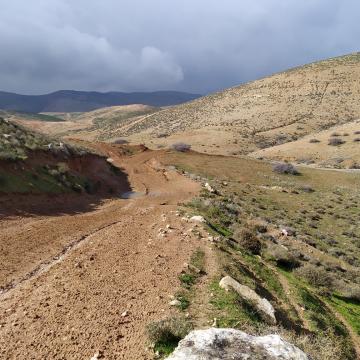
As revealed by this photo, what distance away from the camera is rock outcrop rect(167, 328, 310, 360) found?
23.2 feet

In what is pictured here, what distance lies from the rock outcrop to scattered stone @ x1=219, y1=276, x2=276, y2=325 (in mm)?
3979

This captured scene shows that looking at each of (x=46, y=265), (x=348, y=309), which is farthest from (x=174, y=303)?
(x=348, y=309)

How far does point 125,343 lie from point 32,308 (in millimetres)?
2700

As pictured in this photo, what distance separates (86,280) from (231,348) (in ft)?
18.8

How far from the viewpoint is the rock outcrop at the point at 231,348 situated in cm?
707

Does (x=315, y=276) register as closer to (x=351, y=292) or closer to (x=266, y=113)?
(x=351, y=292)

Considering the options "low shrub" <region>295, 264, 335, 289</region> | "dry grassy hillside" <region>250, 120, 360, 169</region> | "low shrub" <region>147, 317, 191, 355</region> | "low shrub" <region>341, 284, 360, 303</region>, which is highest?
"low shrub" <region>147, 317, 191, 355</region>

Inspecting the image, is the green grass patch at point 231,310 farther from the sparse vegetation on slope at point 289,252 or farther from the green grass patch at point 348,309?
the green grass patch at point 348,309

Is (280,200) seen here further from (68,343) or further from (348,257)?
(68,343)

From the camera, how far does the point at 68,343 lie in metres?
8.58

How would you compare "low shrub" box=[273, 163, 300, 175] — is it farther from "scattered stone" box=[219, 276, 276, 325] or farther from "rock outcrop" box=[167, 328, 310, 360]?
"rock outcrop" box=[167, 328, 310, 360]

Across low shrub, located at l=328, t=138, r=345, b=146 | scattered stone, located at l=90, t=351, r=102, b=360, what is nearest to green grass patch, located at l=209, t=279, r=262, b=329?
scattered stone, located at l=90, t=351, r=102, b=360

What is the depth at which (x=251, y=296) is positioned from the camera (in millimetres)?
12297

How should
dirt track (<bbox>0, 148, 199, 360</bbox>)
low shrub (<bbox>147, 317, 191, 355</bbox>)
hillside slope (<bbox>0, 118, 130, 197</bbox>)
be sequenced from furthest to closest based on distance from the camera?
hillside slope (<bbox>0, 118, 130, 197</bbox>) → dirt track (<bbox>0, 148, 199, 360</bbox>) → low shrub (<bbox>147, 317, 191, 355</bbox>)
